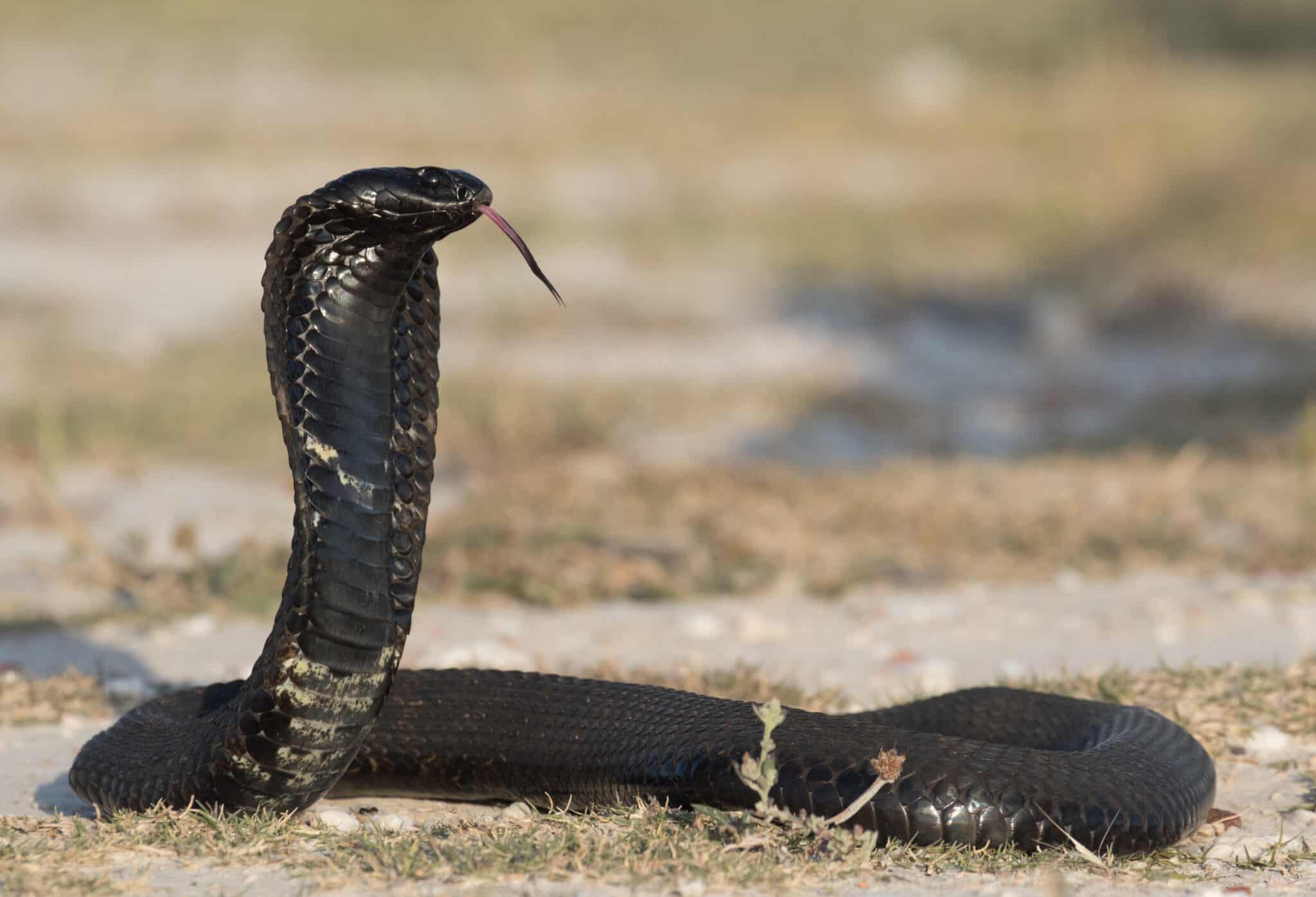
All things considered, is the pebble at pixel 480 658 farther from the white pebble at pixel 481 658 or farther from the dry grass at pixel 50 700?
the dry grass at pixel 50 700

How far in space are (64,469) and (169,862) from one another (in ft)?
17.3

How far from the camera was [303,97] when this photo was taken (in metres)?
17.7

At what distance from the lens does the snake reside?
2.80m

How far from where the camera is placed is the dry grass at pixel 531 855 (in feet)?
8.49

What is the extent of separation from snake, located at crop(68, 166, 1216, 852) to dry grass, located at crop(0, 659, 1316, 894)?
0.07 meters

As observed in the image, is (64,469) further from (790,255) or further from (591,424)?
(790,255)

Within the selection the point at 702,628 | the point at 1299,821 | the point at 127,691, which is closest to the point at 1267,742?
the point at 1299,821

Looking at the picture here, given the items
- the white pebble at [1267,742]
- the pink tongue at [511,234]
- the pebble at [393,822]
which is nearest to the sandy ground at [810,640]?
the white pebble at [1267,742]

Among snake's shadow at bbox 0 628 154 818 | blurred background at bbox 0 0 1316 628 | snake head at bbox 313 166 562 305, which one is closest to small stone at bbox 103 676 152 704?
snake's shadow at bbox 0 628 154 818

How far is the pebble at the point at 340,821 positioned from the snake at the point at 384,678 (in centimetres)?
9

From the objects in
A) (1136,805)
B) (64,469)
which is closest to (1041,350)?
(64,469)

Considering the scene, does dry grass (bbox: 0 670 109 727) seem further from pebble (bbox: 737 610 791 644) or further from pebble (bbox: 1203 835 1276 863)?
pebble (bbox: 1203 835 1276 863)

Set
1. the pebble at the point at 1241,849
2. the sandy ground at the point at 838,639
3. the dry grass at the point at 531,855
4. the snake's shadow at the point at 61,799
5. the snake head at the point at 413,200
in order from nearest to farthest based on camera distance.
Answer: the dry grass at the point at 531,855, the snake head at the point at 413,200, the pebble at the point at 1241,849, the snake's shadow at the point at 61,799, the sandy ground at the point at 838,639

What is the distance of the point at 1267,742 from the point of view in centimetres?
370
